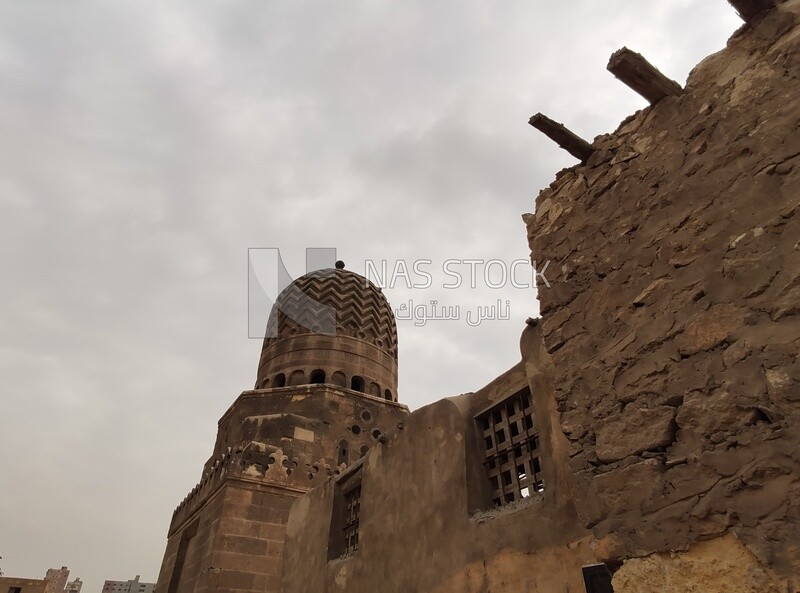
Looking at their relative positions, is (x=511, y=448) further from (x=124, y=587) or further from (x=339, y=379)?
(x=124, y=587)

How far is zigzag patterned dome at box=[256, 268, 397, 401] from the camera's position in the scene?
12.7m

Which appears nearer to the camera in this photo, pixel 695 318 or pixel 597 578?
pixel 695 318

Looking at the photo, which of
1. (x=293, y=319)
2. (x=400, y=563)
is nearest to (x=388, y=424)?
(x=293, y=319)

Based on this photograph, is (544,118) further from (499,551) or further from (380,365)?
(380,365)

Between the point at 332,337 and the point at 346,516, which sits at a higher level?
the point at 332,337

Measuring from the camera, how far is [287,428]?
1026 centimetres

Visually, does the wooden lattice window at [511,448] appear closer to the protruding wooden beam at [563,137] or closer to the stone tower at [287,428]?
the stone tower at [287,428]

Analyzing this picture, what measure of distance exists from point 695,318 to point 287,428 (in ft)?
29.8

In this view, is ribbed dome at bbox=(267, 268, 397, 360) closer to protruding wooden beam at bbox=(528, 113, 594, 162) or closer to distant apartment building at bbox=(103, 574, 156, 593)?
protruding wooden beam at bbox=(528, 113, 594, 162)

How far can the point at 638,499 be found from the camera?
80.4 inches

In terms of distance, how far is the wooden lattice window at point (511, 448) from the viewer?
154 inches

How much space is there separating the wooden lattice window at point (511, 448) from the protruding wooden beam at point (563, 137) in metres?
1.87

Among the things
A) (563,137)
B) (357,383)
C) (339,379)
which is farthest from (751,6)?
(357,383)

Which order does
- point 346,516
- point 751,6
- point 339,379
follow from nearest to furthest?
point 751,6
point 346,516
point 339,379
